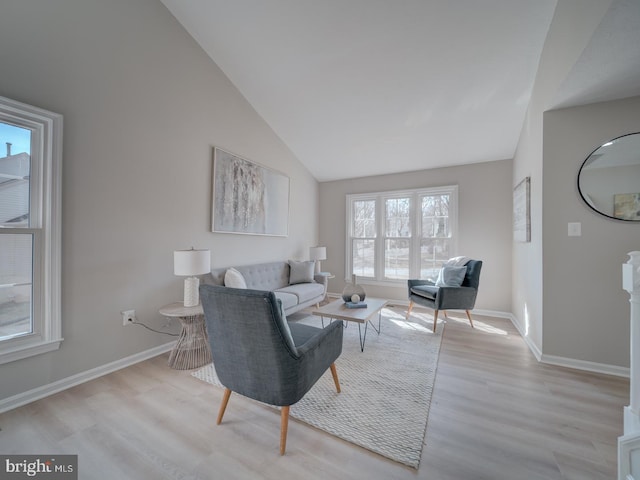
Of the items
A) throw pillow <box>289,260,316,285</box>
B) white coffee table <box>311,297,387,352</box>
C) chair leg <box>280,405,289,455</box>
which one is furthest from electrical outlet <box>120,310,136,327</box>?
throw pillow <box>289,260,316,285</box>

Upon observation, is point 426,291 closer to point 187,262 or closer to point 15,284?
point 187,262

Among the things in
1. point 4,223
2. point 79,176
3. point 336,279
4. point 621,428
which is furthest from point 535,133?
point 4,223

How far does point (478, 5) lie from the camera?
2156 mm

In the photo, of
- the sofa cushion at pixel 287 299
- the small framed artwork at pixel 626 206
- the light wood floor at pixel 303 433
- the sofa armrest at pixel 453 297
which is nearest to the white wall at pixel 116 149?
the light wood floor at pixel 303 433

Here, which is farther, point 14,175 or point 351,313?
point 351,313

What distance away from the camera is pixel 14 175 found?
179 centimetres

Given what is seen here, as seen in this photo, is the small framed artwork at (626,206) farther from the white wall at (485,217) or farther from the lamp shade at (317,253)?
the lamp shade at (317,253)

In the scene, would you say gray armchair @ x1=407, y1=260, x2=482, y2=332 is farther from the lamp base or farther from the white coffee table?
the lamp base

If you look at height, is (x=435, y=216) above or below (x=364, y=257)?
above

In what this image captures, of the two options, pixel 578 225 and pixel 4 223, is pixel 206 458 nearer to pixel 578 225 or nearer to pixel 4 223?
pixel 4 223

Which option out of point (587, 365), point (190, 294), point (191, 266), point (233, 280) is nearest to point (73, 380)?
point (190, 294)

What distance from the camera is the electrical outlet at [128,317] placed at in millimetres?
2336

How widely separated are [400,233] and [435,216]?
659 millimetres

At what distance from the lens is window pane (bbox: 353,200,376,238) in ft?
16.3
